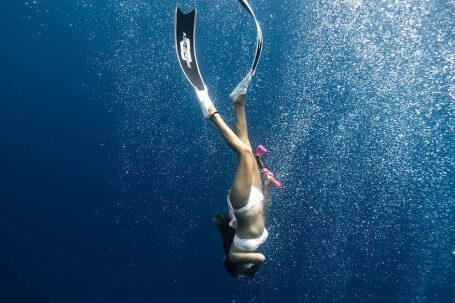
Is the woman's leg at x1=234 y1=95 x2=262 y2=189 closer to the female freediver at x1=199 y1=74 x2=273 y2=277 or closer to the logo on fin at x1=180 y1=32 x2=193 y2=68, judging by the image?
the female freediver at x1=199 y1=74 x2=273 y2=277

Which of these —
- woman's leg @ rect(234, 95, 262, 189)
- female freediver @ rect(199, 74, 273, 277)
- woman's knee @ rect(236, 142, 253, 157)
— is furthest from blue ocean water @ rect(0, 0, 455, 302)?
woman's knee @ rect(236, 142, 253, 157)

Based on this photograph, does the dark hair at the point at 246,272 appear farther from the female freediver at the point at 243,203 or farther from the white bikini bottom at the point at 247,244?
the white bikini bottom at the point at 247,244

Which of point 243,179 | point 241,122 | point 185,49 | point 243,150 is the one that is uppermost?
point 185,49

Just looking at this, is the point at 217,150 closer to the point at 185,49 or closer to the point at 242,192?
the point at 185,49

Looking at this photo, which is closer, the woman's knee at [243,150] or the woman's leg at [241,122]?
the woman's knee at [243,150]

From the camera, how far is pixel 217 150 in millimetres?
11852

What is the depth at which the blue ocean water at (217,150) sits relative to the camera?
10.7 m

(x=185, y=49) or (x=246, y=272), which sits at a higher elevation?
(x=185, y=49)

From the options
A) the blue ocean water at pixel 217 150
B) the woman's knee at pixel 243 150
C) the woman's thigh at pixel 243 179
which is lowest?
the blue ocean water at pixel 217 150

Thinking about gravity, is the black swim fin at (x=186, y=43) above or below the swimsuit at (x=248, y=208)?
above

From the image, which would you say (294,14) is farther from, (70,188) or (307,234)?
(70,188)

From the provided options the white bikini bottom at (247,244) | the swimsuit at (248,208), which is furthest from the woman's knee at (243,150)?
the white bikini bottom at (247,244)

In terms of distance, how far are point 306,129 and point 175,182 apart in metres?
4.28

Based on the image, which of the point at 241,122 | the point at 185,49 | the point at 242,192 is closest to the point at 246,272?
the point at 242,192
